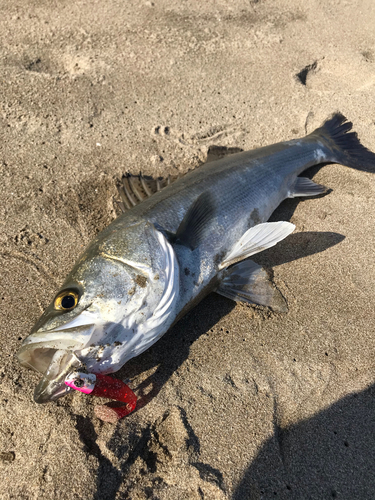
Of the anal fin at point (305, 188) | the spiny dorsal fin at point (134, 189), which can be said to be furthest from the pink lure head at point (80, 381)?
the anal fin at point (305, 188)

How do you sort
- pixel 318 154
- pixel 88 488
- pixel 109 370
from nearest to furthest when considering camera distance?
pixel 88 488 → pixel 109 370 → pixel 318 154

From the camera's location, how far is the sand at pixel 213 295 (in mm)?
2248

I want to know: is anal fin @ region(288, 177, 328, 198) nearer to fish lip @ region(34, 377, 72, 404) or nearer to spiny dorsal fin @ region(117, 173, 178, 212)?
spiny dorsal fin @ region(117, 173, 178, 212)

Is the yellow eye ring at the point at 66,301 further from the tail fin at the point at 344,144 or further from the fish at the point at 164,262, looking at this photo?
the tail fin at the point at 344,144

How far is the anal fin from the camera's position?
12.1 feet

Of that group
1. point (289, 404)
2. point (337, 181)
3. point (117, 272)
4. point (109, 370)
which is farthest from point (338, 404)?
point (337, 181)

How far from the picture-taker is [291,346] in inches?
110

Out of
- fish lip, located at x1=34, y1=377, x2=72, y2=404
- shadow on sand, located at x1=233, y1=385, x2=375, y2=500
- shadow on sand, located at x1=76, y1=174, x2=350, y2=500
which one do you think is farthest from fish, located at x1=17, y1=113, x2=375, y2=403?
shadow on sand, located at x1=233, y1=385, x2=375, y2=500

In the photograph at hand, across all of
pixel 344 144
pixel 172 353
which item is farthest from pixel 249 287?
pixel 344 144

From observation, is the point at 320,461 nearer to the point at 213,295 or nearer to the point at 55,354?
the point at 213,295

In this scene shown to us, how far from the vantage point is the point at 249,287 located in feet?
9.65

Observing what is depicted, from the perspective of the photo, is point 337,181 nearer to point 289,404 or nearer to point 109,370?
point 289,404

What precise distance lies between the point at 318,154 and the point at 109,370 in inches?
132

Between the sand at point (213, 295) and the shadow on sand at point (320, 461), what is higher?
the sand at point (213, 295)
